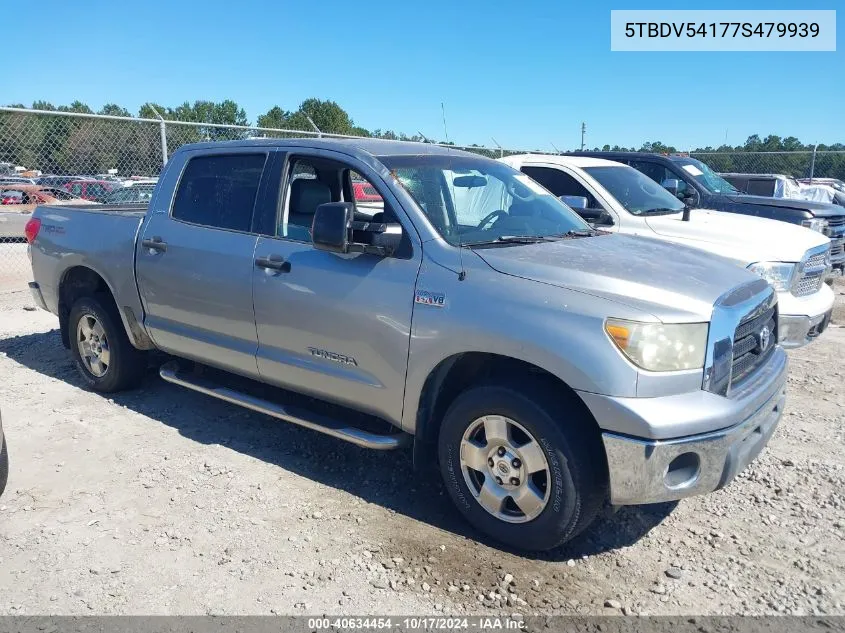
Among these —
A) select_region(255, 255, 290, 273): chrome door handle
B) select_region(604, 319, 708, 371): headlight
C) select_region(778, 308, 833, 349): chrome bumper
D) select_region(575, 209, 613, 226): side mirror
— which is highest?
select_region(575, 209, 613, 226): side mirror

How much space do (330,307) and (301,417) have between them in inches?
28.3

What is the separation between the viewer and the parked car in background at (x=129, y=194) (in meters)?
10.9

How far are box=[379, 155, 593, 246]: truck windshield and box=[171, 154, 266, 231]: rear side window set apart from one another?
1021 millimetres

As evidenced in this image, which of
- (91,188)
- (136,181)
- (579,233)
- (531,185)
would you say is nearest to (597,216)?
(531,185)

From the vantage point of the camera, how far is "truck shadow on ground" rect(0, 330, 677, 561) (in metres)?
3.70

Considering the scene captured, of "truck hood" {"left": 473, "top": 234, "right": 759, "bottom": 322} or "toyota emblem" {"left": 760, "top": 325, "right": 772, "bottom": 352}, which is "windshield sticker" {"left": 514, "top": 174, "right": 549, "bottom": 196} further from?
"toyota emblem" {"left": 760, "top": 325, "right": 772, "bottom": 352}

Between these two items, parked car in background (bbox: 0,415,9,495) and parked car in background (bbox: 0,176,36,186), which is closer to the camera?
parked car in background (bbox: 0,415,9,495)

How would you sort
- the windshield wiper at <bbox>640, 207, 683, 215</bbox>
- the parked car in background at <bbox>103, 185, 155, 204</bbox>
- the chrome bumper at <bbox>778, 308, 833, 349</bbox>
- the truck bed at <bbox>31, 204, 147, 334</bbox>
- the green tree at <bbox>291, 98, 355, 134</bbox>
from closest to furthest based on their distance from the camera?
the truck bed at <bbox>31, 204, 147, 334</bbox>
the chrome bumper at <bbox>778, 308, 833, 349</bbox>
the windshield wiper at <bbox>640, 207, 683, 215</bbox>
the parked car in background at <bbox>103, 185, 155, 204</bbox>
the green tree at <bbox>291, 98, 355, 134</bbox>

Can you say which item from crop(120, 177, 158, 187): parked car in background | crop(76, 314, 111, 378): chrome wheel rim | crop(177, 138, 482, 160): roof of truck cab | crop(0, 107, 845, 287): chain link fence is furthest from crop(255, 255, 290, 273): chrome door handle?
crop(120, 177, 158, 187): parked car in background

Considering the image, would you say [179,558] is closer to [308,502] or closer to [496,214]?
[308,502]

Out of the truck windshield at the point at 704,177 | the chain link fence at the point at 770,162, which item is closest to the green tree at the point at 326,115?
the chain link fence at the point at 770,162

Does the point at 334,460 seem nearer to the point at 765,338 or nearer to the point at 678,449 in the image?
the point at 678,449

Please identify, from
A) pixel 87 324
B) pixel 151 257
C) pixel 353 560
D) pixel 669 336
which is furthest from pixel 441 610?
pixel 87 324

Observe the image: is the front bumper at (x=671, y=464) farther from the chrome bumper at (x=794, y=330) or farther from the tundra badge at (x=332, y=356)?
the chrome bumper at (x=794, y=330)
